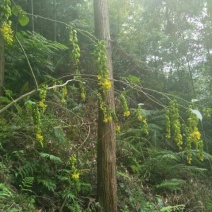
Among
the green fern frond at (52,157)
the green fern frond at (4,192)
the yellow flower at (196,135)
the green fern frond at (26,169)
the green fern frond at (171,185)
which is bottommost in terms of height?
the green fern frond at (171,185)

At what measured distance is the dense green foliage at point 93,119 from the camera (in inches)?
123

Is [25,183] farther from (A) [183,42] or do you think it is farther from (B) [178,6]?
(B) [178,6]

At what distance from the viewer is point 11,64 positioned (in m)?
6.62

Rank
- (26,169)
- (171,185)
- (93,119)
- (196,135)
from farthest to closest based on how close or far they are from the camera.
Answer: (93,119) → (171,185) → (26,169) → (196,135)

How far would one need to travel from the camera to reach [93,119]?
621 cm

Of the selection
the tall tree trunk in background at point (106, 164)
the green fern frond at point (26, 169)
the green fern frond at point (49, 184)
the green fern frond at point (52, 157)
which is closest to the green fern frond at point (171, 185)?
the tall tree trunk in background at point (106, 164)

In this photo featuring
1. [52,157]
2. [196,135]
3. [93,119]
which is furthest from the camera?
[93,119]

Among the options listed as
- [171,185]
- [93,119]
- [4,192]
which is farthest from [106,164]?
[93,119]

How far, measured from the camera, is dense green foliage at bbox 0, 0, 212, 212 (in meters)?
3.14

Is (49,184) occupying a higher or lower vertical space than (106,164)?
lower

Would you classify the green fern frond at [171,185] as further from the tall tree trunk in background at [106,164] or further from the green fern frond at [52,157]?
the green fern frond at [52,157]

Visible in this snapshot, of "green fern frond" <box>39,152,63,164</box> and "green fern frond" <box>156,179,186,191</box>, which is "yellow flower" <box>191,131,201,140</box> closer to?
"green fern frond" <box>39,152,63,164</box>

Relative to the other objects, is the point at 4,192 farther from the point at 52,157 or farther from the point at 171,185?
the point at 171,185

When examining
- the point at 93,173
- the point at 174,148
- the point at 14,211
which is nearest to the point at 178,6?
the point at 174,148
